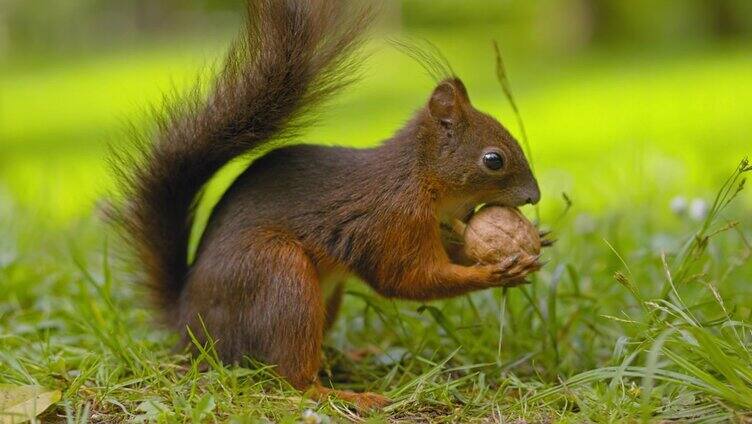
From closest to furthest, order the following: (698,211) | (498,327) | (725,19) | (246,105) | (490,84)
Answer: (246,105)
(498,327)
(698,211)
(490,84)
(725,19)

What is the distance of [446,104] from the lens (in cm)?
242

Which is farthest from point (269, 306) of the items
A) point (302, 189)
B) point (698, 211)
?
point (698, 211)

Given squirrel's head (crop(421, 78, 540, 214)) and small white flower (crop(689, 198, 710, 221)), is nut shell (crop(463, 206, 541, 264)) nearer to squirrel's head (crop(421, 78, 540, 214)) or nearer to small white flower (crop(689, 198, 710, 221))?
squirrel's head (crop(421, 78, 540, 214))

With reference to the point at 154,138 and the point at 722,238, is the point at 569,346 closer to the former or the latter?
the point at 722,238

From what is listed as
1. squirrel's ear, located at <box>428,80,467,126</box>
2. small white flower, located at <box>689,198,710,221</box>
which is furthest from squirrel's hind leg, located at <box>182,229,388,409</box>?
small white flower, located at <box>689,198,710,221</box>

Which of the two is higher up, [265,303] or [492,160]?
[492,160]

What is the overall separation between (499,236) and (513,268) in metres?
0.11

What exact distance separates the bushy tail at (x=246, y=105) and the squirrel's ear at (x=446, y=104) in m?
0.22

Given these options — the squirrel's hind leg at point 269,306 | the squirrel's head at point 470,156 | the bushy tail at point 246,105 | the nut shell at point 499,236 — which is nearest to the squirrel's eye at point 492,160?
the squirrel's head at point 470,156

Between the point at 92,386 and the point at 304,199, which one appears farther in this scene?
the point at 304,199

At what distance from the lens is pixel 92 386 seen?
2.21 metres

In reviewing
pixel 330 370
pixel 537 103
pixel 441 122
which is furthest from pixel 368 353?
pixel 537 103

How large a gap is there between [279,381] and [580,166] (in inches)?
133

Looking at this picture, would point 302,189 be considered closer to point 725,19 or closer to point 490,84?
point 490,84
